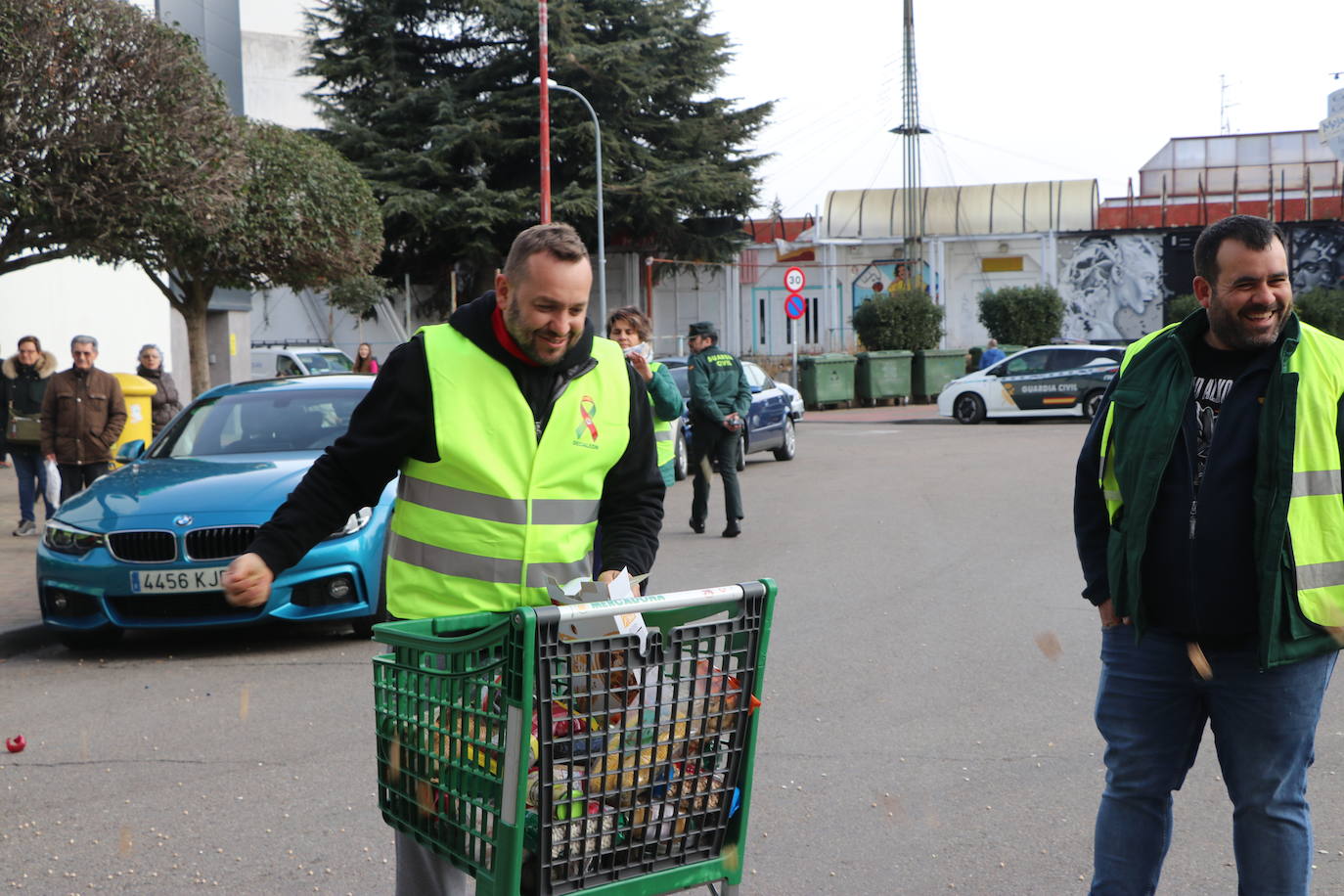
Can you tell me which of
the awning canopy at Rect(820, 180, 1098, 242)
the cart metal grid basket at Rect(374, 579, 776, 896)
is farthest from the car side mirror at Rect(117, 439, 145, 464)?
the awning canopy at Rect(820, 180, 1098, 242)

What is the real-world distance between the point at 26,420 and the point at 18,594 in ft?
12.4

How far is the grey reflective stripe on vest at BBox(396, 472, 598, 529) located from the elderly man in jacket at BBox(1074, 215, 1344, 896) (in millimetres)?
1284

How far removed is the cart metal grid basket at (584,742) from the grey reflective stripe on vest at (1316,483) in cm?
128

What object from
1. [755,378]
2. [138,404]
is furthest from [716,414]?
[755,378]

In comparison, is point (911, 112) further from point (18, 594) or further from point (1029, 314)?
→ point (18, 594)

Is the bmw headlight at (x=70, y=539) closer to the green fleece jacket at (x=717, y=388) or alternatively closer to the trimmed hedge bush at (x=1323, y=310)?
the green fleece jacket at (x=717, y=388)

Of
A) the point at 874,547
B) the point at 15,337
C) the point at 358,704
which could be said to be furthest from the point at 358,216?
the point at 358,704

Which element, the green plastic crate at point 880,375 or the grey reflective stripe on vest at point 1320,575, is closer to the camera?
the grey reflective stripe on vest at point 1320,575

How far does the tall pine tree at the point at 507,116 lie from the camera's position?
3834 cm

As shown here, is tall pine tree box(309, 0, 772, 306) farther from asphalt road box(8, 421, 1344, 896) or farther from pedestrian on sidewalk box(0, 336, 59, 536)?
asphalt road box(8, 421, 1344, 896)

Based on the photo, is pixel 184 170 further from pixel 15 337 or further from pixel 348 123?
pixel 348 123

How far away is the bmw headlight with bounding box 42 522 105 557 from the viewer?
7742 mm

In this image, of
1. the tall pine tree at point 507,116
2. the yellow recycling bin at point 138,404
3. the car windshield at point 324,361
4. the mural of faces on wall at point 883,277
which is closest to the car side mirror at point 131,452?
the yellow recycling bin at point 138,404

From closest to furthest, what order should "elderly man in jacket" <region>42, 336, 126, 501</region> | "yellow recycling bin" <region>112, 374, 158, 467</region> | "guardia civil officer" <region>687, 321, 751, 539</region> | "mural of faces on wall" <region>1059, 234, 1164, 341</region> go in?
"elderly man in jacket" <region>42, 336, 126, 501</region> → "guardia civil officer" <region>687, 321, 751, 539</region> → "yellow recycling bin" <region>112, 374, 158, 467</region> → "mural of faces on wall" <region>1059, 234, 1164, 341</region>
